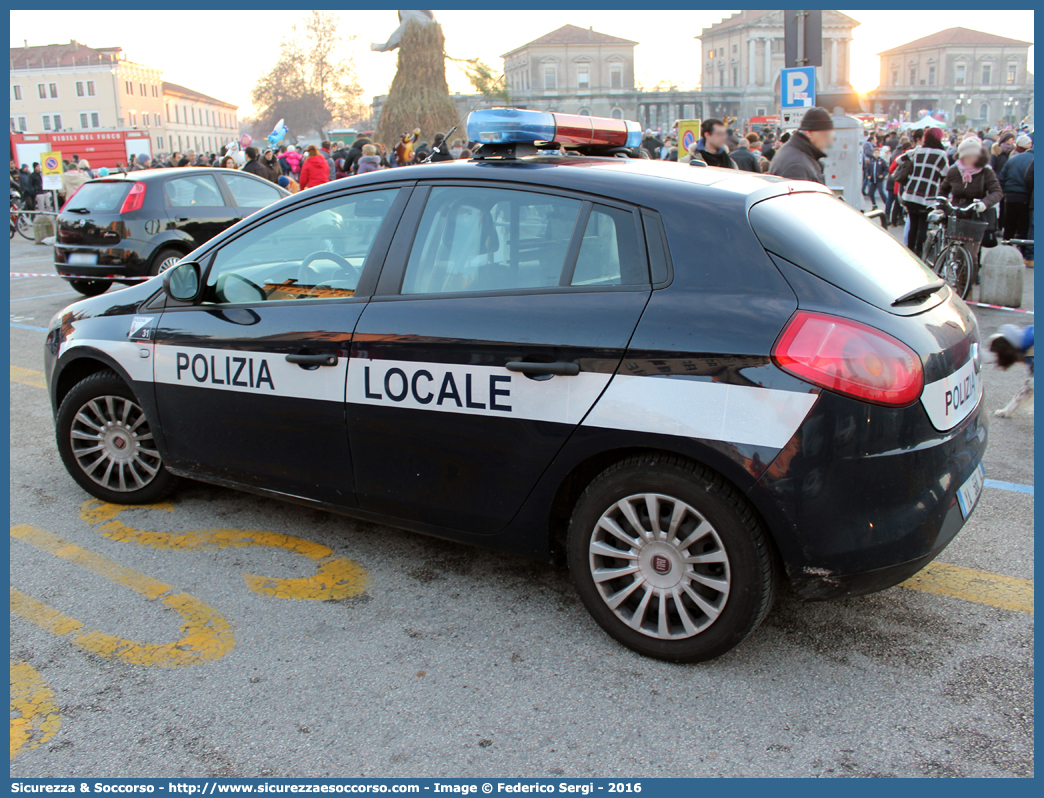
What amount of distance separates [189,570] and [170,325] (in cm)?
106

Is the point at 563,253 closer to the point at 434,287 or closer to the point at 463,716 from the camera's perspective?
the point at 434,287

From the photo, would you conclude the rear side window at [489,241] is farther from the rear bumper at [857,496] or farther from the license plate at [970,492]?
the license plate at [970,492]

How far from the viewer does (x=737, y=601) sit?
2.62 meters

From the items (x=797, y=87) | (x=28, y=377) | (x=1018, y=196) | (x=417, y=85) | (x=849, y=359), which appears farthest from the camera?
(x=417, y=85)

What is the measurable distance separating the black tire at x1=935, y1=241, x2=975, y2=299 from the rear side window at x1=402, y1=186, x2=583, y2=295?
24.3 ft

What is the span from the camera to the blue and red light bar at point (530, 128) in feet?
10.7

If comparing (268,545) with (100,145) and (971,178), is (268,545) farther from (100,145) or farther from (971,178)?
(100,145)

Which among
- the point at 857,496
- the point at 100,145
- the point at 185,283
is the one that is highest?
the point at 100,145

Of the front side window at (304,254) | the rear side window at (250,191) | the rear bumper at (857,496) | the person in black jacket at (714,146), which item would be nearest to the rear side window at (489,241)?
the front side window at (304,254)

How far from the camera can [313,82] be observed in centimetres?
7869

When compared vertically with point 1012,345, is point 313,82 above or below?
above

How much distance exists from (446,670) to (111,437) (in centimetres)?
228

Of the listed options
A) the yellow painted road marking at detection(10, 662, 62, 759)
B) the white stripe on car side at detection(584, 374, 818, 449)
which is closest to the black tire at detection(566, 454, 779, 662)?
the white stripe on car side at detection(584, 374, 818, 449)

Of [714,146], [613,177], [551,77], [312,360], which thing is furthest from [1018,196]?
[551,77]
